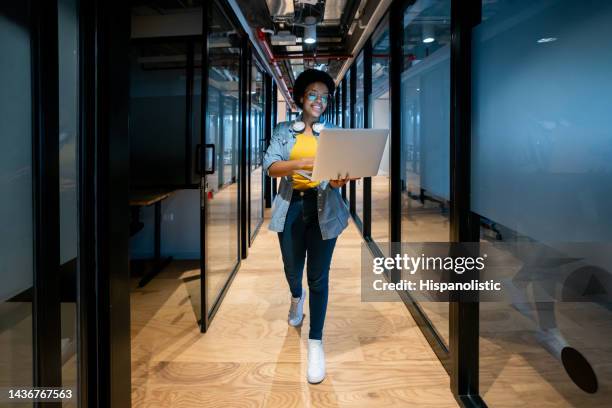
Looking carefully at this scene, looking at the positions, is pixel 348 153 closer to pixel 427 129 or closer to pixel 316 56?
pixel 427 129

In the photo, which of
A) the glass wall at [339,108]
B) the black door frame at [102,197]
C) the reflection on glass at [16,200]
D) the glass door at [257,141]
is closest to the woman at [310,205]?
the black door frame at [102,197]

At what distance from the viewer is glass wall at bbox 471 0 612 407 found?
3.26 feet

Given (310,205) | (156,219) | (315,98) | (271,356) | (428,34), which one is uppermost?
(428,34)

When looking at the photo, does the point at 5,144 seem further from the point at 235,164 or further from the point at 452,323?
the point at 235,164

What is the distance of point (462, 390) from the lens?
180 centimetres

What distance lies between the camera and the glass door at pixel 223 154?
2.99 metres

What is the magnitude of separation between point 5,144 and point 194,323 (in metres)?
1.95

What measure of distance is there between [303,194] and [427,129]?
1065mm

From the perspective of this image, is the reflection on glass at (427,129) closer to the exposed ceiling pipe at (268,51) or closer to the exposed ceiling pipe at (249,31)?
the exposed ceiling pipe at (249,31)

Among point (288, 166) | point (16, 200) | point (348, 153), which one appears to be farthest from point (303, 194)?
point (16, 200)

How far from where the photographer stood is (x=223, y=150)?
12.2ft

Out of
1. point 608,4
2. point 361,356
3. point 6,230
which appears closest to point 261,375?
point 361,356

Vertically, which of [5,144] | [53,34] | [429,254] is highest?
[53,34]

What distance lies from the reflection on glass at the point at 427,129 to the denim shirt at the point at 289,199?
2.07 feet
